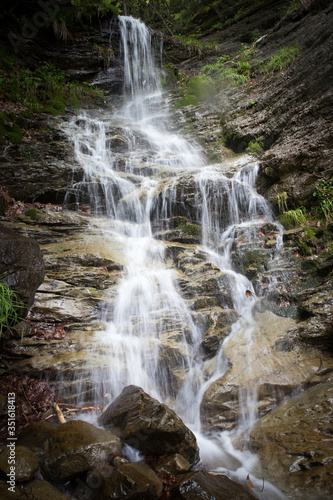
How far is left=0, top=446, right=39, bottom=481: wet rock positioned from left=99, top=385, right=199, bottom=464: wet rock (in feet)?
3.15

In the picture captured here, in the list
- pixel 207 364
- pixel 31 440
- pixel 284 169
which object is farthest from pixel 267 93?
pixel 31 440

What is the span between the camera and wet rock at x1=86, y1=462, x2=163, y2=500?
2.12 meters

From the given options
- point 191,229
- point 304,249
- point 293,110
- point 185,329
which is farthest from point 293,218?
point 293,110

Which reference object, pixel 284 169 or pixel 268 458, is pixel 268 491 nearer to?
pixel 268 458

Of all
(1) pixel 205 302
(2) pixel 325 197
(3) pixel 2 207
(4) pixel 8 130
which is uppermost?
(4) pixel 8 130

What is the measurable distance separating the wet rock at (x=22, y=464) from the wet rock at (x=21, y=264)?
6.96 feet

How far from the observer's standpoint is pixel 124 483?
2148 millimetres

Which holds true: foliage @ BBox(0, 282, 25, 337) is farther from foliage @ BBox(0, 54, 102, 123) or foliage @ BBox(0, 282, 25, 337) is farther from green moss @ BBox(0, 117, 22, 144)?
foliage @ BBox(0, 54, 102, 123)

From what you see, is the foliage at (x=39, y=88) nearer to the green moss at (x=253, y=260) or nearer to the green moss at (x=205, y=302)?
the green moss at (x=253, y=260)

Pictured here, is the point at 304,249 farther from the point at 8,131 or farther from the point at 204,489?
the point at 8,131

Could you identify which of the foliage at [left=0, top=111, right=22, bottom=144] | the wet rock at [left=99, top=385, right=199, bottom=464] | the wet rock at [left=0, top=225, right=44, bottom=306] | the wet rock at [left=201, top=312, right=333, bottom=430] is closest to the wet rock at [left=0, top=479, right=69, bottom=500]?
the wet rock at [left=99, top=385, right=199, bottom=464]

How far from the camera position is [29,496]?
192cm

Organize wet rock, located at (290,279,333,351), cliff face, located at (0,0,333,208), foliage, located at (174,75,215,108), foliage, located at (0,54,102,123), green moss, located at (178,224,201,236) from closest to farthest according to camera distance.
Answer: wet rock, located at (290,279,333,351), cliff face, located at (0,0,333,208), green moss, located at (178,224,201,236), foliage, located at (0,54,102,123), foliage, located at (174,75,215,108)

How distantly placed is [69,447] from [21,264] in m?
2.62
